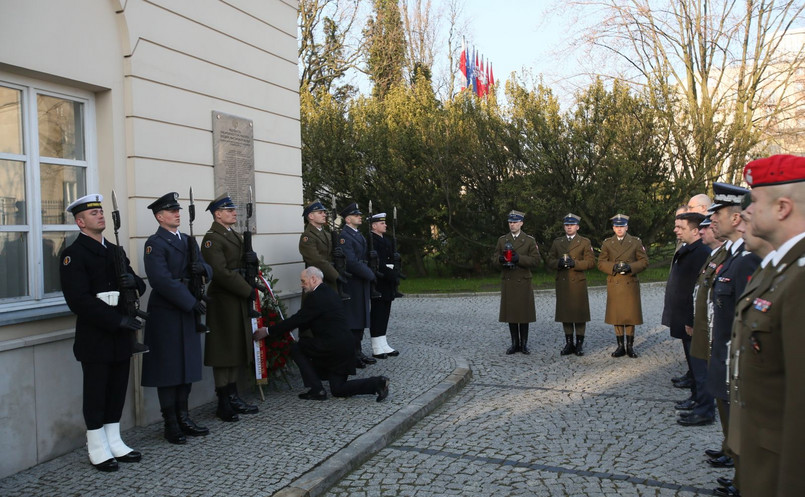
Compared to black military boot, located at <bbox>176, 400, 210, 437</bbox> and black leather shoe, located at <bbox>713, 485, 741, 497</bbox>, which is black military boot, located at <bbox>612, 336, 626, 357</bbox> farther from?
black military boot, located at <bbox>176, 400, 210, 437</bbox>

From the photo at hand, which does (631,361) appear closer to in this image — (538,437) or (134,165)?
(538,437)

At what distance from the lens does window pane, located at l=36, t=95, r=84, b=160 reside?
5435 mm

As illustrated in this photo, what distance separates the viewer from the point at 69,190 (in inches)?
224

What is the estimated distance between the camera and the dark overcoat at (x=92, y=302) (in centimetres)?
464

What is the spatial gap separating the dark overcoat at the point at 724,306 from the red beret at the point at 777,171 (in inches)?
73.2

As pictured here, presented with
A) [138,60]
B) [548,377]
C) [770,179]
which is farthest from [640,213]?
[770,179]

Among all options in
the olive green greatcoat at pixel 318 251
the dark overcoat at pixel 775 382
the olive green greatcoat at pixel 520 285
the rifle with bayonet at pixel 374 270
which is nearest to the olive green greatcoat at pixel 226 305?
the olive green greatcoat at pixel 318 251

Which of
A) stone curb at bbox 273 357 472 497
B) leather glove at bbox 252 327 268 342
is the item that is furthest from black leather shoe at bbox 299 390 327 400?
stone curb at bbox 273 357 472 497

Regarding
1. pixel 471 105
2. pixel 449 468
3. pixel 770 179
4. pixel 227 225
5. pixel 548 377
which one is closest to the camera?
pixel 770 179

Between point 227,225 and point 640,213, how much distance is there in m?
14.5

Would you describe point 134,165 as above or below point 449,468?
above

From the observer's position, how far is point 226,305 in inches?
241

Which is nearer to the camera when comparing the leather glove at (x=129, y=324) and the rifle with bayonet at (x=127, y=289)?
the leather glove at (x=129, y=324)

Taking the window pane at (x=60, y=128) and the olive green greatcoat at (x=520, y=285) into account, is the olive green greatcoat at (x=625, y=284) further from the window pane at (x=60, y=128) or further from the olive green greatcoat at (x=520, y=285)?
the window pane at (x=60, y=128)
